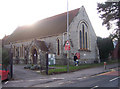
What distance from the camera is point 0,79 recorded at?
11.6 meters

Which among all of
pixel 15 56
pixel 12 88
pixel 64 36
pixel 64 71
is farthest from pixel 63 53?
pixel 12 88

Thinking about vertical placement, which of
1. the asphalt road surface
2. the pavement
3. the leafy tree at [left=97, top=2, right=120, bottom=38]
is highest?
the leafy tree at [left=97, top=2, right=120, bottom=38]

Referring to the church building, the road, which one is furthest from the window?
the road

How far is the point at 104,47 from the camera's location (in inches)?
1346

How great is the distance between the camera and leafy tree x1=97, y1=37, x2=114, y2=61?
3400cm

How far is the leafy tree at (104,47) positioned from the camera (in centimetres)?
3400

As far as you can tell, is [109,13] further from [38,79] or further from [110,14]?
[38,79]

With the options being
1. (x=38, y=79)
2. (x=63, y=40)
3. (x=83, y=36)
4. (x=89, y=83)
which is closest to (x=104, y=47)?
(x=83, y=36)

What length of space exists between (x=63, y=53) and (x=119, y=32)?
10.5m

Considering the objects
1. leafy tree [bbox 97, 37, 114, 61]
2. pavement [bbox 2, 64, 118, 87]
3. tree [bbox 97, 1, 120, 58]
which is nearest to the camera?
pavement [bbox 2, 64, 118, 87]

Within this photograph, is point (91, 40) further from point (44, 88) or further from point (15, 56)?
point (44, 88)

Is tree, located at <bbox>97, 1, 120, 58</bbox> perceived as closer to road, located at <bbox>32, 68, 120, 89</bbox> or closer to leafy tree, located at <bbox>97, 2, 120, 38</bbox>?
leafy tree, located at <bbox>97, 2, 120, 38</bbox>

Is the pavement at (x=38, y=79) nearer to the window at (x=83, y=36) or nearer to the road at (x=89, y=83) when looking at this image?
the road at (x=89, y=83)

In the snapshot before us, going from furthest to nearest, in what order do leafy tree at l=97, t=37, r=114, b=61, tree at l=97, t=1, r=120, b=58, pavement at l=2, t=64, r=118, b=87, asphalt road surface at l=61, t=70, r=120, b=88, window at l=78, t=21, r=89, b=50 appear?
Answer: leafy tree at l=97, t=37, r=114, b=61
window at l=78, t=21, r=89, b=50
tree at l=97, t=1, r=120, b=58
pavement at l=2, t=64, r=118, b=87
asphalt road surface at l=61, t=70, r=120, b=88
